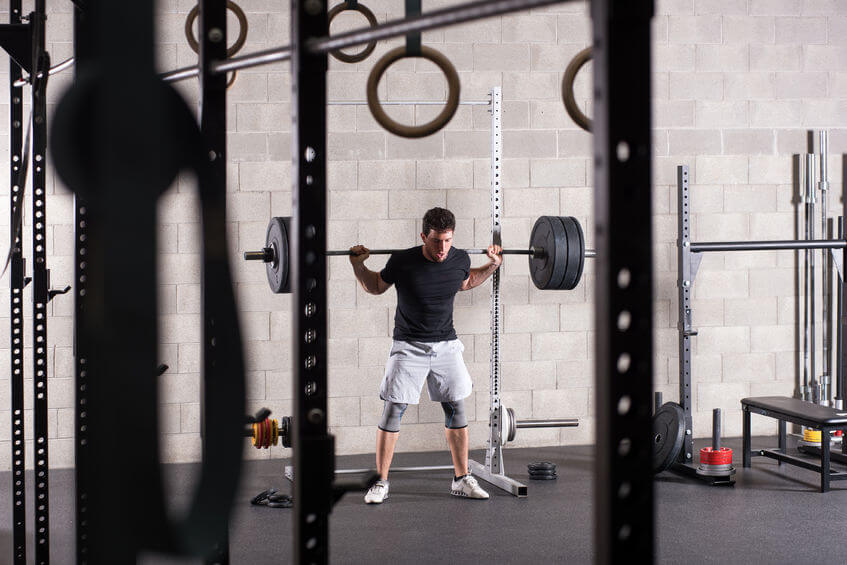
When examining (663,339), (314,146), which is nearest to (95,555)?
(314,146)

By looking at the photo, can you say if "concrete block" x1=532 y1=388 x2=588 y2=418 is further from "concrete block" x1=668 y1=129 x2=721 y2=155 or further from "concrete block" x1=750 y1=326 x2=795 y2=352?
"concrete block" x1=668 y1=129 x2=721 y2=155

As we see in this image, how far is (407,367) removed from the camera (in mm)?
4492

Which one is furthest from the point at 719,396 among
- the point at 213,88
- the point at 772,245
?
the point at 213,88

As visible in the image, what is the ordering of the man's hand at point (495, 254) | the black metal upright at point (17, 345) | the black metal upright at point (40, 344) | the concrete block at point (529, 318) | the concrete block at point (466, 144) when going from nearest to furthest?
the black metal upright at point (40, 344), the black metal upright at point (17, 345), the man's hand at point (495, 254), the concrete block at point (466, 144), the concrete block at point (529, 318)

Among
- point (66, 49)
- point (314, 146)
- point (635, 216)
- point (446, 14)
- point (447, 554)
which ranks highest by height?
point (66, 49)

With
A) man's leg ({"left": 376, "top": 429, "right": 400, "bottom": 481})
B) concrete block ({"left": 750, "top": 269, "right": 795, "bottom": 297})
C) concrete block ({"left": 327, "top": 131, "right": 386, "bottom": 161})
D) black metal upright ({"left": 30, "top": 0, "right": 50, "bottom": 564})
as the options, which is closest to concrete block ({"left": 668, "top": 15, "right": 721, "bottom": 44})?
concrete block ({"left": 750, "top": 269, "right": 795, "bottom": 297})

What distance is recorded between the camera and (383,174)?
5.55m

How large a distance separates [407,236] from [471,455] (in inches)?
57.1

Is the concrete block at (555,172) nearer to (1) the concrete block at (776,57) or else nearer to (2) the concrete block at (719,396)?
(1) the concrete block at (776,57)

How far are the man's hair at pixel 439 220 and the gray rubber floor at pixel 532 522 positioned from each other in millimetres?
1391

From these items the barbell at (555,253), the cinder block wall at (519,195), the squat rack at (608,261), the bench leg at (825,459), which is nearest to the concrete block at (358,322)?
the cinder block wall at (519,195)

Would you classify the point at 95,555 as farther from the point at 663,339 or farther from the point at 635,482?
the point at 663,339

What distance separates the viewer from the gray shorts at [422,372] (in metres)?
4.49

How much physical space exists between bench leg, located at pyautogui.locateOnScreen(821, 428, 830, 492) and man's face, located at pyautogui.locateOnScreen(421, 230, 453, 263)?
7.11 ft
